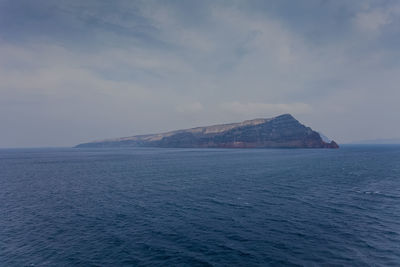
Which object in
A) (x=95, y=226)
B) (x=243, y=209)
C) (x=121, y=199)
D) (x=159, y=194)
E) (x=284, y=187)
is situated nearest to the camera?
(x=95, y=226)

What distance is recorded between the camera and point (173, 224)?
33.8 m

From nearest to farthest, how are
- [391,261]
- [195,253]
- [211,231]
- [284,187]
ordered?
[391,261] → [195,253] → [211,231] → [284,187]

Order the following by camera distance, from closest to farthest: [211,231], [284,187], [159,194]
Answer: [211,231] → [159,194] → [284,187]

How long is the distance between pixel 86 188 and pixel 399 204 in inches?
2876

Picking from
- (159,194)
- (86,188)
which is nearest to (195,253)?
(159,194)

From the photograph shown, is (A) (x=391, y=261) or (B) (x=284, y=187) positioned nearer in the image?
(A) (x=391, y=261)

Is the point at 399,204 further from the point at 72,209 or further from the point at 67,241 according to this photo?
the point at 72,209

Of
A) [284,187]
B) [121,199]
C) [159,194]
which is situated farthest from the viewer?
[284,187]

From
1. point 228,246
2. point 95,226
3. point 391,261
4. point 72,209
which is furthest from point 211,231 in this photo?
point 72,209

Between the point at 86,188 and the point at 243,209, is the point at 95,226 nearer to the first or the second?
the point at 243,209

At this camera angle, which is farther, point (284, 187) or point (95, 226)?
point (284, 187)

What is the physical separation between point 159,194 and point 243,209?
21393 millimetres

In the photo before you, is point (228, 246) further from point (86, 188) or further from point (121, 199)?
point (86, 188)

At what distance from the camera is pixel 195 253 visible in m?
25.5
